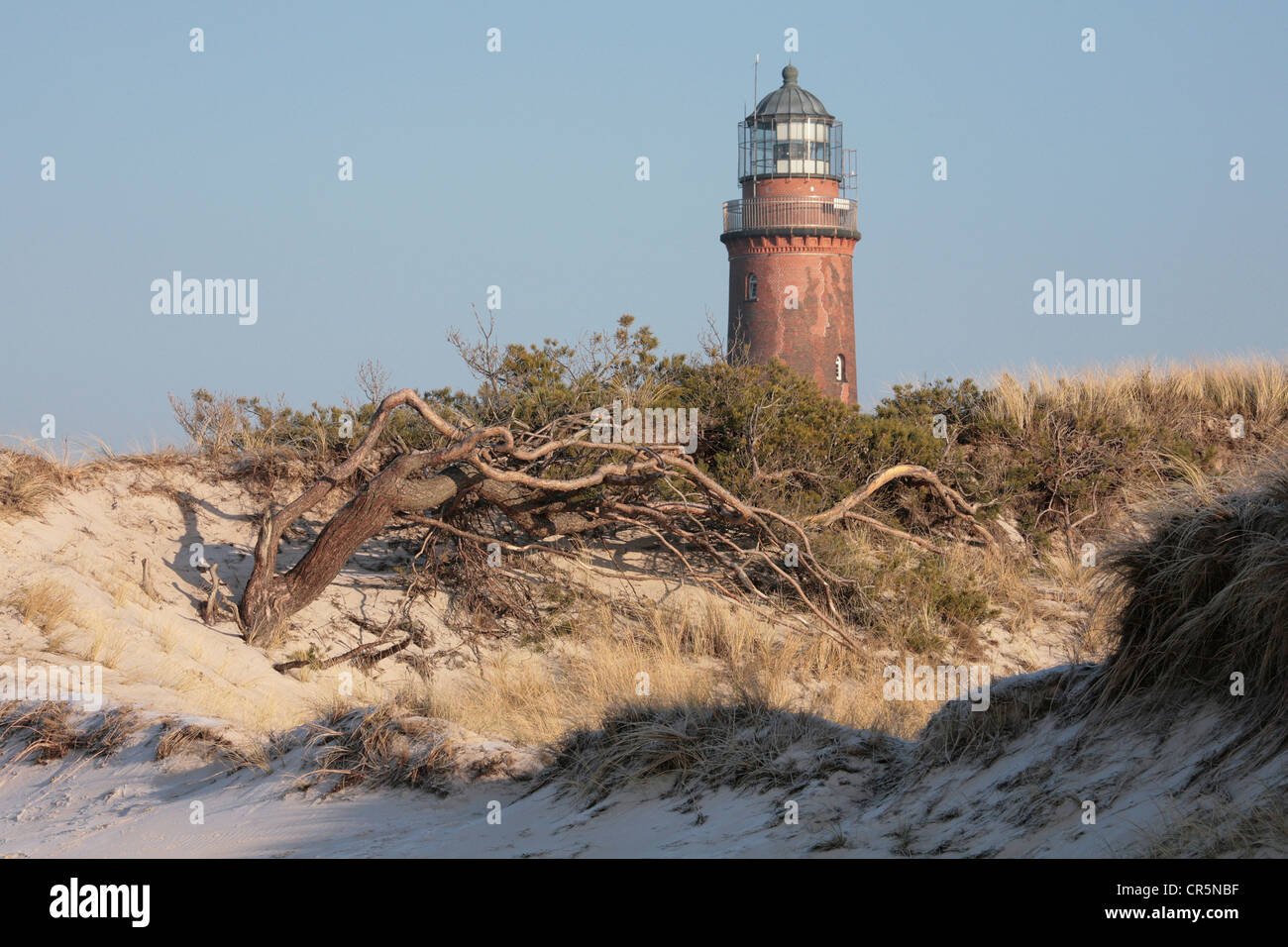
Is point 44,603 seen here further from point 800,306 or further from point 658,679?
point 800,306

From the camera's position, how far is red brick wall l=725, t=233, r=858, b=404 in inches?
1139

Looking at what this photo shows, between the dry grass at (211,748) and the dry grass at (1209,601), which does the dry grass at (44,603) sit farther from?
the dry grass at (1209,601)

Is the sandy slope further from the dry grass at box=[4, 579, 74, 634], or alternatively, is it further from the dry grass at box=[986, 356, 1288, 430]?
the dry grass at box=[986, 356, 1288, 430]

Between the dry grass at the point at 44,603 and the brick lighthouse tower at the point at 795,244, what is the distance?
2078 centimetres

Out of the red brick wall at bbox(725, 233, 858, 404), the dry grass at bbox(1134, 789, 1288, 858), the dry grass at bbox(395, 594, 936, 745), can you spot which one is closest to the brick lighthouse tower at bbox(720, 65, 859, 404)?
the red brick wall at bbox(725, 233, 858, 404)

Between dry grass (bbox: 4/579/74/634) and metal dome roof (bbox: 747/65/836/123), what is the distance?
23.8m

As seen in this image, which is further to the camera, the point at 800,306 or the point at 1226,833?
the point at 800,306

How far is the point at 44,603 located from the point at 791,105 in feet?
79.4

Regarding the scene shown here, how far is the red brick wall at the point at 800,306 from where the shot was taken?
2892 centimetres

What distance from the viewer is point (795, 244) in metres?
29.0

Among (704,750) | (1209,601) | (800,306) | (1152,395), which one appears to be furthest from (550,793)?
(800,306)

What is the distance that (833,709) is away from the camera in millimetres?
7707

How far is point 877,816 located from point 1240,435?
11.9 metres
